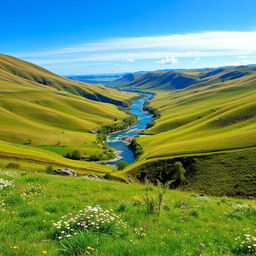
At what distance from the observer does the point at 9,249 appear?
6.26 meters

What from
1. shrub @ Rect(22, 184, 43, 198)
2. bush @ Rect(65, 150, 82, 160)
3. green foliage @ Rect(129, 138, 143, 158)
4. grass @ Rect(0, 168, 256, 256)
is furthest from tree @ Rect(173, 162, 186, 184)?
shrub @ Rect(22, 184, 43, 198)

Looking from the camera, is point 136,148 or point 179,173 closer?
point 179,173

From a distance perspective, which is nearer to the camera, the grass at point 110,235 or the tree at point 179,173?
the grass at point 110,235

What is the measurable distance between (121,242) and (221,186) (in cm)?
7340

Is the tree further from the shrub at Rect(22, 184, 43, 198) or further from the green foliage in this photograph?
the shrub at Rect(22, 184, 43, 198)

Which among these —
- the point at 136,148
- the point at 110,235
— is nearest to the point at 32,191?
the point at 110,235

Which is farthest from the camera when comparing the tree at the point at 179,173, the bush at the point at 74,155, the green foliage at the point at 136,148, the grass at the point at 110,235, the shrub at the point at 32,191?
the bush at the point at 74,155

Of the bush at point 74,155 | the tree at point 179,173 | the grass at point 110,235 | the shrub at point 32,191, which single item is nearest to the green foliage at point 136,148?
the bush at point 74,155

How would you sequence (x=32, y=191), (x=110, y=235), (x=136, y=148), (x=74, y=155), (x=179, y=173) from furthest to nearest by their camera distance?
(x=136, y=148) < (x=74, y=155) < (x=179, y=173) < (x=32, y=191) < (x=110, y=235)

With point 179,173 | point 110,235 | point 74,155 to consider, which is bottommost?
point 74,155

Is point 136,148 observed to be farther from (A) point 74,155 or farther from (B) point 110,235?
(B) point 110,235

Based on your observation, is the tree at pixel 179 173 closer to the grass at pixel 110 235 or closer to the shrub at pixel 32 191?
the grass at pixel 110 235

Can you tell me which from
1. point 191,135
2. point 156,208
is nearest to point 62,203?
point 156,208

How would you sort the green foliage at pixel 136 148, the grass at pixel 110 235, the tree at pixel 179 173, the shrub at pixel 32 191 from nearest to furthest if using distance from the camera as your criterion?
the grass at pixel 110 235, the shrub at pixel 32 191, the tree at pixel 179 173, the green foliage at pixel 136 148
